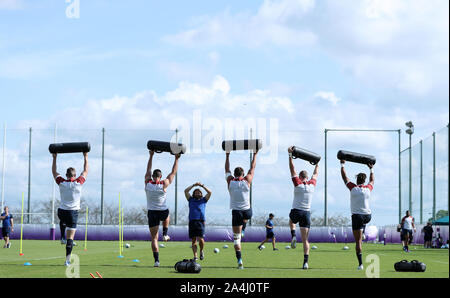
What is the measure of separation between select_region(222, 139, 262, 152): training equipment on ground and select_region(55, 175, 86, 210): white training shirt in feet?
11.1

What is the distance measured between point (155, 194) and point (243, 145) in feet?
7.69

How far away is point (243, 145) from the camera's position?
15359 millimetres

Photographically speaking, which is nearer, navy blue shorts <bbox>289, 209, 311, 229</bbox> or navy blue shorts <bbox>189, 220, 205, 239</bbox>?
navy blue shorts <bbox>289, 209, 311, 229</bbox>

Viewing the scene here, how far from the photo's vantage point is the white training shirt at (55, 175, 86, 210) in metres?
15.6

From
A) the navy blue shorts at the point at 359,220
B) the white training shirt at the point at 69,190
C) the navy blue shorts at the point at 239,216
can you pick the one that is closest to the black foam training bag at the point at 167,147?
the white training shirt at the point at 69,190

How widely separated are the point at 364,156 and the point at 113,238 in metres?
30.1

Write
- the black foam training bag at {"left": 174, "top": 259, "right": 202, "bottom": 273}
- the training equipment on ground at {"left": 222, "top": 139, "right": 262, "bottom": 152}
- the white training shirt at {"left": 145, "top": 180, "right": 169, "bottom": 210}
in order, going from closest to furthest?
the black foam training bag at {"left": 174, "top": 259, "right": 202, "bottom": 273} < the training equipment on ground at {"left": 222, "top": 139, "right": 262, "bottom": 152} < the white training shirt at {"left": 145, "top": 180, "right": 169, "bottom": 210}

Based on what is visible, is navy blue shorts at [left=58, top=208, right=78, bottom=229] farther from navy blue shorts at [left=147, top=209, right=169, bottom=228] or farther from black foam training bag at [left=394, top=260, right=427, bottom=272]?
black foam training bag at [left=394, top=260, right=427, bottom=272]

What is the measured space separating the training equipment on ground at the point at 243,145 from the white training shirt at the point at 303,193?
1.34m

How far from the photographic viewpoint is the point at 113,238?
43812 mm

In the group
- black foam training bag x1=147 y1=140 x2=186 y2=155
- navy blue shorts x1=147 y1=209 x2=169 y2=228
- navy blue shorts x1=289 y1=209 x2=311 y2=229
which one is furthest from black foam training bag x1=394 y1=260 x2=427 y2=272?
black foam training bag x1=147 y1=140 x2=186 y2=155

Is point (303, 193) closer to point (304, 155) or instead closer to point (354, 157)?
point (304, 155)

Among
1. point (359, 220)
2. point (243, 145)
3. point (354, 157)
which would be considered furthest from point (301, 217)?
point (243, 145)
